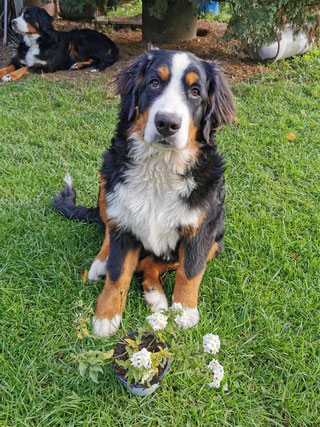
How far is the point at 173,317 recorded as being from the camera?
5.66 ft

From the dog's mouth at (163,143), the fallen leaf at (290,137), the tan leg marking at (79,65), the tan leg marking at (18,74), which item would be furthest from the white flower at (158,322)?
the tan leg marking at (79,65)

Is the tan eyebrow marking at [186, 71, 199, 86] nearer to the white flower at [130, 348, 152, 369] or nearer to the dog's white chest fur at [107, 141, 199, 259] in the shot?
the dog's white chest fur at [107, 141, 199, 259]

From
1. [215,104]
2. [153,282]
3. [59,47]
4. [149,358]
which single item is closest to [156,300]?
[153,282]

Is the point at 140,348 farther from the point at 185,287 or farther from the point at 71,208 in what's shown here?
the point at 71,208

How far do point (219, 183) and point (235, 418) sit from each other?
1.25 meters

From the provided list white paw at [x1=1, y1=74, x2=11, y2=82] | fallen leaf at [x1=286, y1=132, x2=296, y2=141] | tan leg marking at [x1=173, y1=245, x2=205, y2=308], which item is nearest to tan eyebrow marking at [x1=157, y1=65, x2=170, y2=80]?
tan leg marking at [x1=173, y1=245, x2=205, y2=308]

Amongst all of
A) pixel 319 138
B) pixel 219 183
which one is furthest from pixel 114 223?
pixel 319 138

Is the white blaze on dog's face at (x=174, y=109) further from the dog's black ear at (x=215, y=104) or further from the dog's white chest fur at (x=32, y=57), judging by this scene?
the dog's white chest fur at (x=32, y=57)

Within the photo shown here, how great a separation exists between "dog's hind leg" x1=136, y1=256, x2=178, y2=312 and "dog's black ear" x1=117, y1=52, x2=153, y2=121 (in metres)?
0.93

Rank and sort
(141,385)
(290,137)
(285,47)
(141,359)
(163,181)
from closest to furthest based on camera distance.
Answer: (141,359), (141,385), (163,181), (290,137), (285,47)

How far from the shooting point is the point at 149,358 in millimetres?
1538

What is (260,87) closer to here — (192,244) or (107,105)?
(107,105)

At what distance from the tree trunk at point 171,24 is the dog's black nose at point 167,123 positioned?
16.7ft

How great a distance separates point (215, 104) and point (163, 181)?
53 cm
